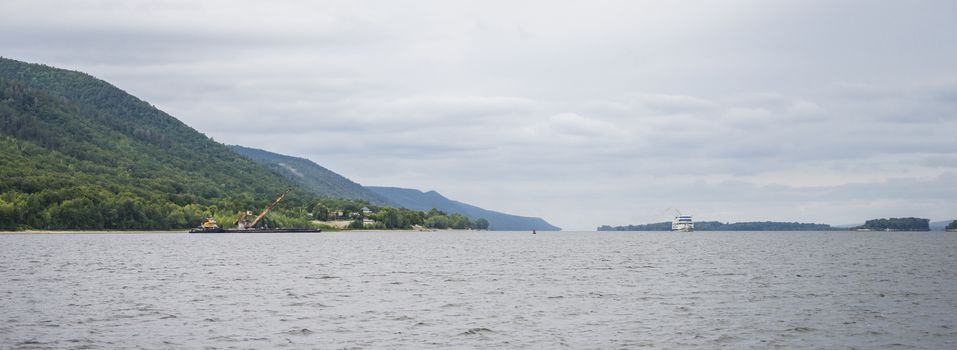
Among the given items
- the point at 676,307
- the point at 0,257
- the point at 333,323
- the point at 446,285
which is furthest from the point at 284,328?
the point at 0,257

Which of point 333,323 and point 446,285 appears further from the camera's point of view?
point 446,285

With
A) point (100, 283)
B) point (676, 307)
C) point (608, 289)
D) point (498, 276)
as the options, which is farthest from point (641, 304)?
point (100, 283)

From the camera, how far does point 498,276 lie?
109750mm

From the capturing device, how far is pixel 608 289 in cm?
8919

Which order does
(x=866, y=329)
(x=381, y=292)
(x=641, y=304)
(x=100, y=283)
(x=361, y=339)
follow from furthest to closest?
(x=100, y=283), (x=381, y=292), (x=641, y=304), (x=866, y=329), (x=361, y=339)

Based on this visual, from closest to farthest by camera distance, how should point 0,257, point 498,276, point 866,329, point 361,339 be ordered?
point 361,339 < point 866,329 < point 498,276 < point 0,257

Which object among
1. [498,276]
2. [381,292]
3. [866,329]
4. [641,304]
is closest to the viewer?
[866,329]

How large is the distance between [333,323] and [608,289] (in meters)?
35.6

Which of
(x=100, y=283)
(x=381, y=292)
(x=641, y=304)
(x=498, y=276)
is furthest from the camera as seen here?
(x=498, y=276)

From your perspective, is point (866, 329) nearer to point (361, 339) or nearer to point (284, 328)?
point (361, 339)

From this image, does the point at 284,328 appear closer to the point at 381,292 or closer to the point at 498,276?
the point at 381,292

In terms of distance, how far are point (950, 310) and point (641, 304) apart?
2293 centimetres

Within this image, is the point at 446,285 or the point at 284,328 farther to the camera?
the point at 446,285

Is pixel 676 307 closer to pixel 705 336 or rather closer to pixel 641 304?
pixel 641 304
